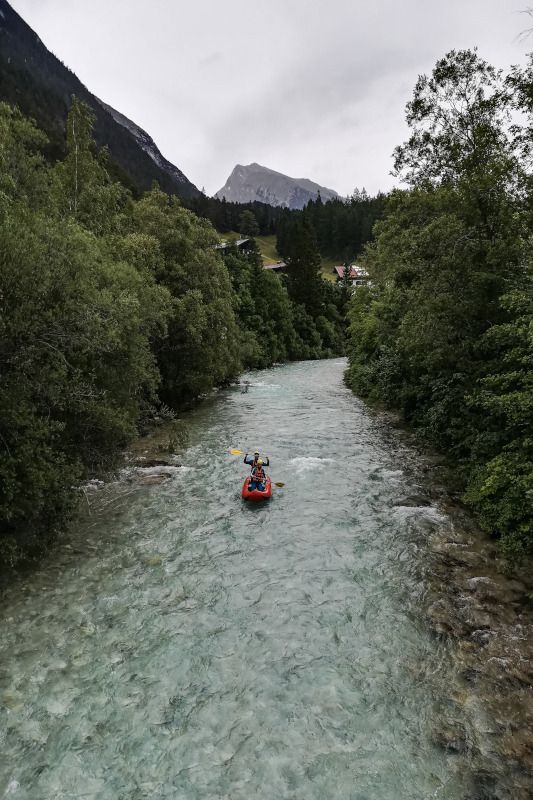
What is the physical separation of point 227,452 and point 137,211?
21253 mm

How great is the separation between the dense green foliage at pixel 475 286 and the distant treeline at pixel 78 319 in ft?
35.4

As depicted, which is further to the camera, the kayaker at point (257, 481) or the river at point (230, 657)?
the kayaker at point (257, 481)

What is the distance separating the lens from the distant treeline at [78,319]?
1106cm

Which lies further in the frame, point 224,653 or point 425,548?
point 425,548

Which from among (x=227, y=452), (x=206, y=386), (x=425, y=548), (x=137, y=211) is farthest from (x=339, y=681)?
(x=137, y=211)

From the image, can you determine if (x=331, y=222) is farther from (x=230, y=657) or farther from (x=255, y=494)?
(x=230, y=657)

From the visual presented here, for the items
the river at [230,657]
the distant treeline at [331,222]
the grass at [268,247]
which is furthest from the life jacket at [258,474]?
the distant treeline at [331,222]

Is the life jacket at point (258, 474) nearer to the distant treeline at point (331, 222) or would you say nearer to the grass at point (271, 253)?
the grass at point (271, 253)

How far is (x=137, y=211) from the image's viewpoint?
34.0 m

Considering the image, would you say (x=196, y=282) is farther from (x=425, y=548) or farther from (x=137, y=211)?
(x=425, y=548)

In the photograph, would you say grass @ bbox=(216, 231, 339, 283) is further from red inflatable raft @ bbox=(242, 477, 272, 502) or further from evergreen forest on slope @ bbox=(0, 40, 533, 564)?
red inflatable raft @ bbox=(242, 477, 272, 502)

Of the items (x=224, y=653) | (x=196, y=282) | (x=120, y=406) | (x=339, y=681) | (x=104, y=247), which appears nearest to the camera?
(x=339, y=681)

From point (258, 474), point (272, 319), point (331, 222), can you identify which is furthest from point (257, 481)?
point (331, 222)

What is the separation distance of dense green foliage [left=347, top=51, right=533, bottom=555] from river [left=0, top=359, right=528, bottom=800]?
2996 mm
